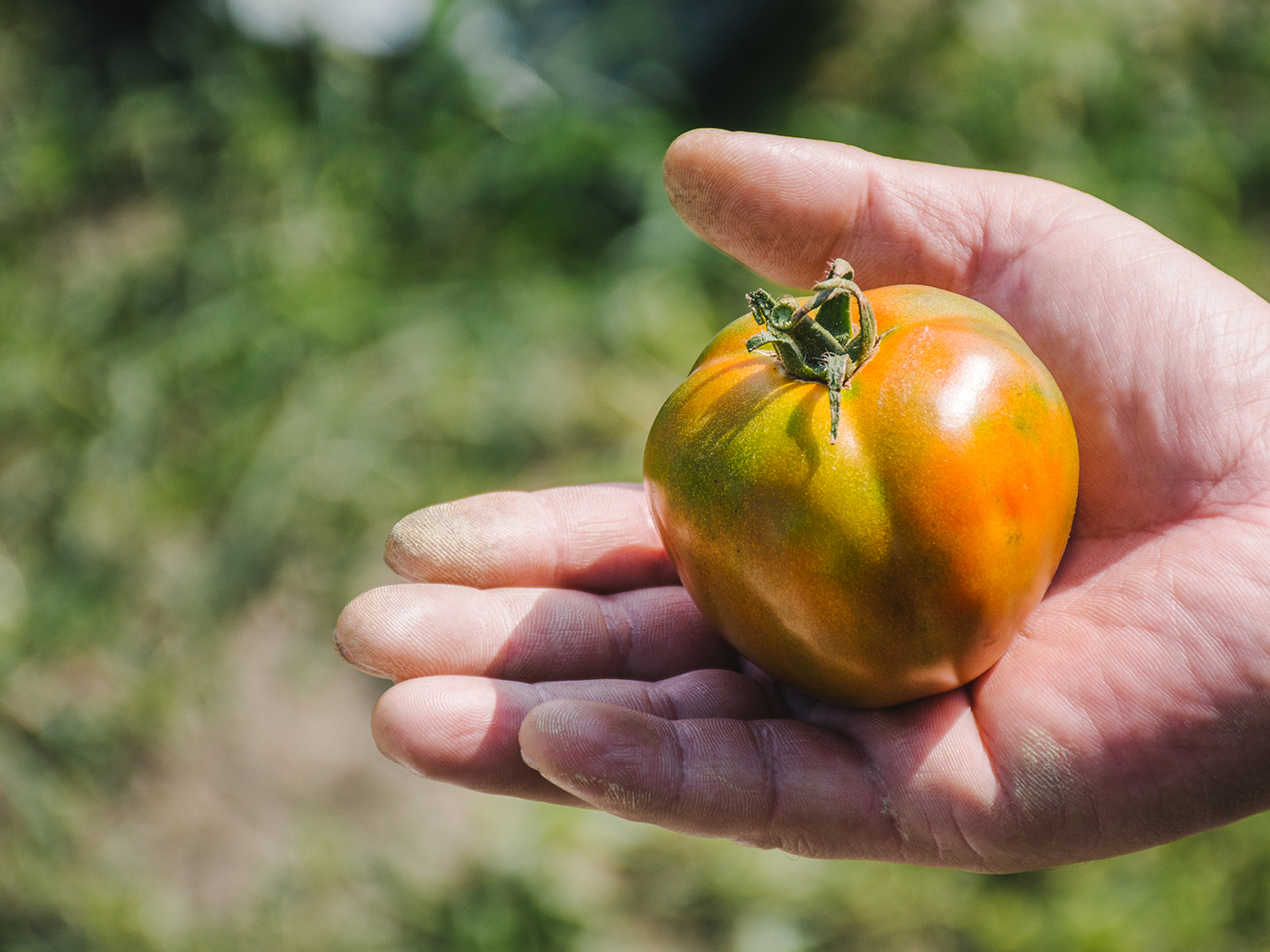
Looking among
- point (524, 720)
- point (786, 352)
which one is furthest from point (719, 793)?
point (786, 352)

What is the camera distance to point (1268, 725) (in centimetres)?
190

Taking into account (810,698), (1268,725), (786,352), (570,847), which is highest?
(786,352)

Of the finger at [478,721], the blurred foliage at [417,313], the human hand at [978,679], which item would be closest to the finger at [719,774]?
the human hand at [978,679]

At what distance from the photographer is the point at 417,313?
422 cm

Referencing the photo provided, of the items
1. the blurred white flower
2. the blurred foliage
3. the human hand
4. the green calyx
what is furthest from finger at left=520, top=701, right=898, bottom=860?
the blurred white flower

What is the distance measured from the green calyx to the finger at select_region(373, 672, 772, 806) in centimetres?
75

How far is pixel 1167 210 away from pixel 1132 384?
2.42 m

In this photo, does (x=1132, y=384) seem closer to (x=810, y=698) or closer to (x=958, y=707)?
(x=958, y=707)

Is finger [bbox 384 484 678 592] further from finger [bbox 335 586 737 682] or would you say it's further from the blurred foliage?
the blurred foliage

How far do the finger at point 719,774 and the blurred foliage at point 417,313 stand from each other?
114 cm

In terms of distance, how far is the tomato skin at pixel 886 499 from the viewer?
1.73 meters

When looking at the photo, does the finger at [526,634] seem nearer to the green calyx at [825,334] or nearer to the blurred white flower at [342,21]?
the green calyx at [825,334]

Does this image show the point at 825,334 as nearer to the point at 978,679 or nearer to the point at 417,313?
the point at 978,679

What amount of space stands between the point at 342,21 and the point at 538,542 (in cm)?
335
